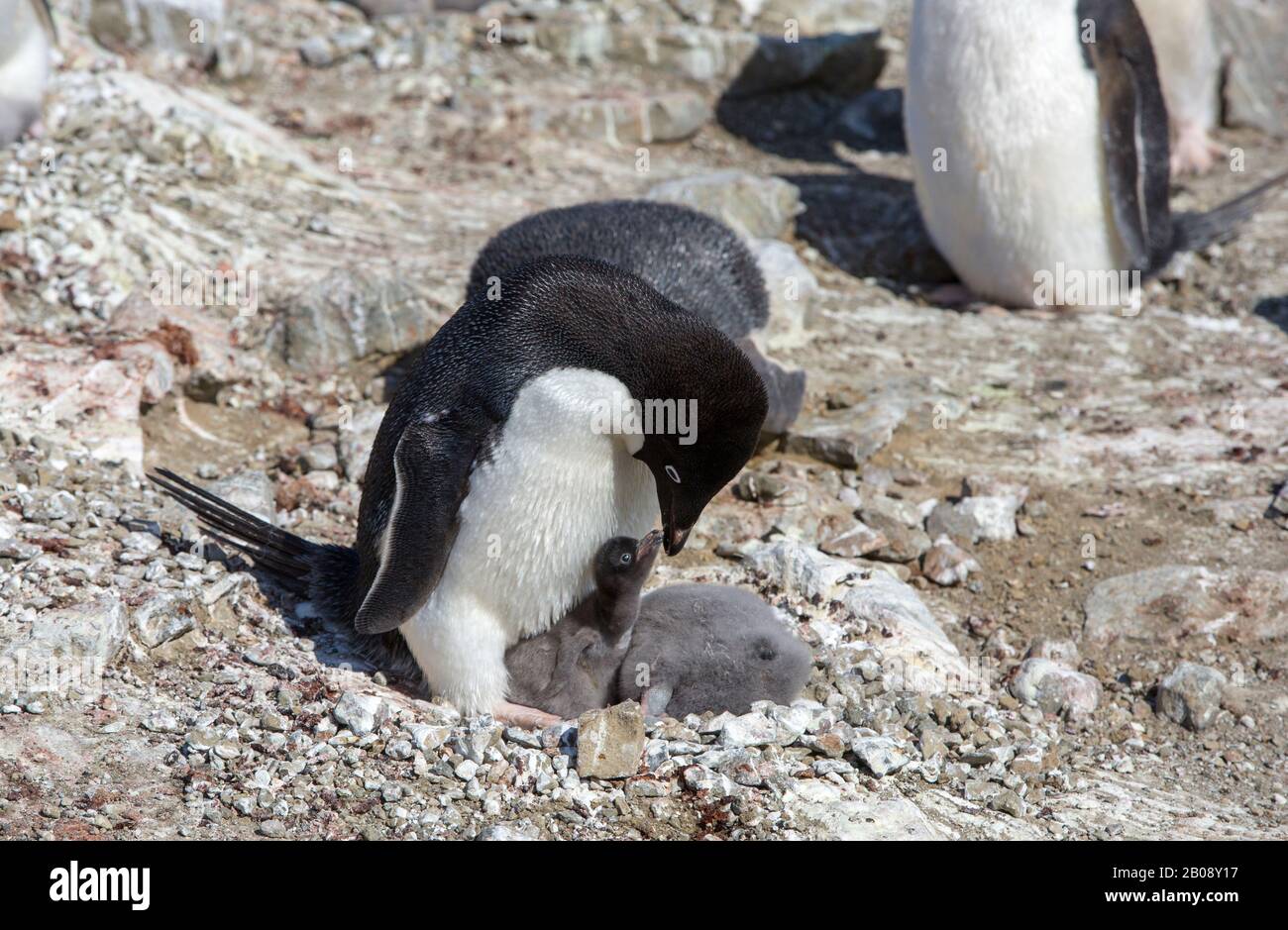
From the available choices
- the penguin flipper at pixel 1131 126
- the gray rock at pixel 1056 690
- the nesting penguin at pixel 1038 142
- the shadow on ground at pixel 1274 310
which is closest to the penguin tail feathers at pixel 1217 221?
the nesting penguin at pixel 1038 142

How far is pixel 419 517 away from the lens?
3594 millimetres

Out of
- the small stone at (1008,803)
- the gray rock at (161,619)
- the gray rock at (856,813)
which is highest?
the gray rock at (161,619)

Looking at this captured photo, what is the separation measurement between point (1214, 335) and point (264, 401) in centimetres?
440

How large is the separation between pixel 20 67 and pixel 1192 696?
5.52 m

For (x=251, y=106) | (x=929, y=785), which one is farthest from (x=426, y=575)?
(x=251, y=106)

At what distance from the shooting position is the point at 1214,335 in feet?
22.0

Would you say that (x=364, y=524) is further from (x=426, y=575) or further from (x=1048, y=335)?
(x=1048, y=335)

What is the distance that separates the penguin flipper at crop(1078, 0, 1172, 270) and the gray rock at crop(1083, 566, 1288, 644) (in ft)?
8.85

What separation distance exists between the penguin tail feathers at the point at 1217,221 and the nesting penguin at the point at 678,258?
289cm

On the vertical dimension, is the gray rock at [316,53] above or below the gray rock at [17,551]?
above

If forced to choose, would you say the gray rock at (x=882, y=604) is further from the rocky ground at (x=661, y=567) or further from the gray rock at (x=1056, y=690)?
the gray rock at (x=1056, y=690)

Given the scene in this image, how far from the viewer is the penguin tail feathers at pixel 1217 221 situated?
732 centimetres

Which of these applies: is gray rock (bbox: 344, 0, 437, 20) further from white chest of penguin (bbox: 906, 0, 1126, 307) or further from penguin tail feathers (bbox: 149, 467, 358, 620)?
penguin tail feathers (bbox: 149, 467, 358, 620)

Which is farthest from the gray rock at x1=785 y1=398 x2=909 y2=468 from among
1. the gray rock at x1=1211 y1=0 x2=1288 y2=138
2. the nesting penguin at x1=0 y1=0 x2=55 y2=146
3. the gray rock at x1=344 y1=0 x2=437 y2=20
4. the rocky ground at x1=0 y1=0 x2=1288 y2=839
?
the gray rock at x1=1211 y1=0 x2=1288 y2=138
